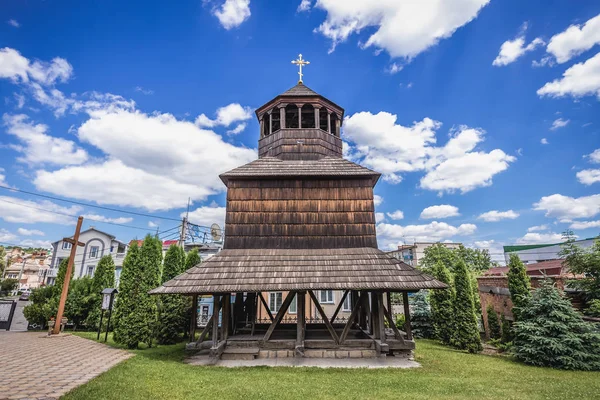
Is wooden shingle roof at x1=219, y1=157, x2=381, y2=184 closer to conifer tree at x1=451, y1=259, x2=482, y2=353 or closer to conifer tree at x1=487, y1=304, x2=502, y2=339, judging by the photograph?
conifer tree at x1=451, y1=259, x2=482, y2=353

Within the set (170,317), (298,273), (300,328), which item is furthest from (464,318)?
(170,317)

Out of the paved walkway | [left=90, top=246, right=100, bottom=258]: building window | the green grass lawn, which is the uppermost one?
[left=90, top=246, right=100, bottom=258]: building window

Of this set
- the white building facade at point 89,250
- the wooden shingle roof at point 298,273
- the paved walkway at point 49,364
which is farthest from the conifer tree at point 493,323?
the white building facade at point 89,250

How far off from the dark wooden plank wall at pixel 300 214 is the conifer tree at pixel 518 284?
572cm

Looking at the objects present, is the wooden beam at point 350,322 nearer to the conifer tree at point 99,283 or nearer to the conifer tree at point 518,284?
the conifer tree at point 518,284

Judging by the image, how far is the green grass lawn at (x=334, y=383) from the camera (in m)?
5.77

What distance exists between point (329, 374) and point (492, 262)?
171 ft

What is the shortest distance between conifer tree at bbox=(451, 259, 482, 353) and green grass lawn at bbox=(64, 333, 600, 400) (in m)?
2.44

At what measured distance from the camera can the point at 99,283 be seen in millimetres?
16281

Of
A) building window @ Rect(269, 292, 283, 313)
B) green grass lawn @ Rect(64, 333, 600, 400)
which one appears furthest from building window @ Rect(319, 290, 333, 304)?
green grass lawn @ Rect(64, 333, 600, 400)

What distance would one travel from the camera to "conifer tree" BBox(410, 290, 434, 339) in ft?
49.5

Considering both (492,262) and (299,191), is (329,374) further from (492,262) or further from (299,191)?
(492,262)

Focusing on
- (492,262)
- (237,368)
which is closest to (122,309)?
(237,368)

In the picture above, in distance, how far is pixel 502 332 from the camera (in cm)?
1213
